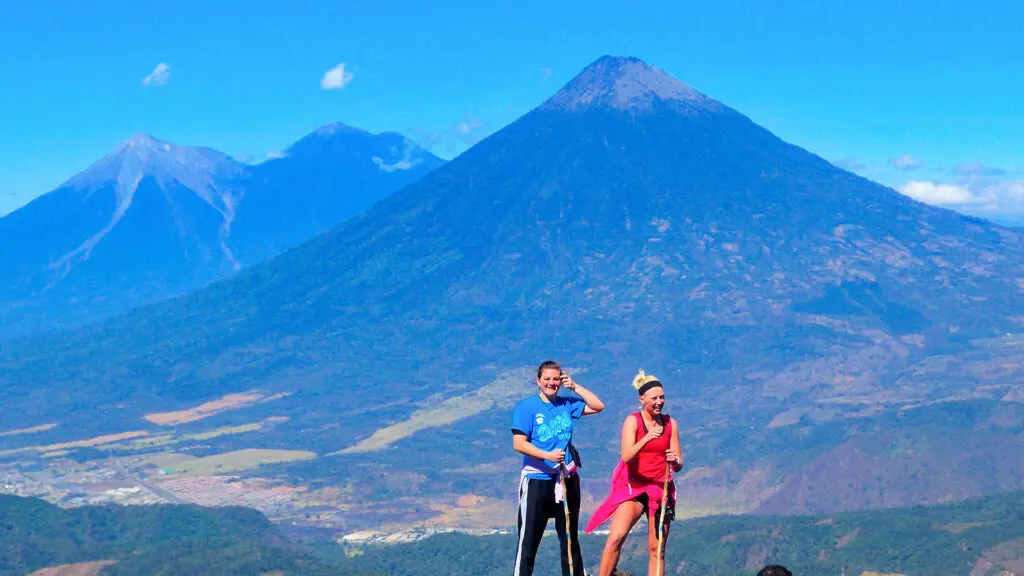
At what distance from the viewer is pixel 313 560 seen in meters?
113

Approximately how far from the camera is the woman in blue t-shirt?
19.8 m

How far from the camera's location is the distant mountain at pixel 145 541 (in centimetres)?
10800

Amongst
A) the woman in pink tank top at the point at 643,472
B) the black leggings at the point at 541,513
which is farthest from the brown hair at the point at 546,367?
the black leggings at the point at 541,513

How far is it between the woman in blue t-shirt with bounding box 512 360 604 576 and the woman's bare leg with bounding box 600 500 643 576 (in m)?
0.62

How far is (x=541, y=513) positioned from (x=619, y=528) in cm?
136

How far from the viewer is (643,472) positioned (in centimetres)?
1956

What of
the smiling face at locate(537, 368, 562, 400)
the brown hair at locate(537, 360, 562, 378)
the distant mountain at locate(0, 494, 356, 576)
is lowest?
the distant mountain at locate(0, 494, 356, 576)

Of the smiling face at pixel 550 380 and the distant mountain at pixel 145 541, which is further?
the distant mountain at pixel 145 541

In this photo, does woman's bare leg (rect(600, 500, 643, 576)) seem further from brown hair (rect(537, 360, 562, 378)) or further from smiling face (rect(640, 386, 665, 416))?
brown hair (rect(537, 360, 562, 378))

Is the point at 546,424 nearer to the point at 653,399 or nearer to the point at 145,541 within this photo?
the point at 653,399

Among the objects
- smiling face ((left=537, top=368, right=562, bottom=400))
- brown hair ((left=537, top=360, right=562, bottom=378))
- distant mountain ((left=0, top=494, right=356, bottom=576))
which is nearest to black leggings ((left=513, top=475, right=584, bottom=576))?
smiling face ((left=537, top=368, right=562, bottom=400))

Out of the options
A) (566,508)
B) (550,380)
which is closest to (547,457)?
(566,508)

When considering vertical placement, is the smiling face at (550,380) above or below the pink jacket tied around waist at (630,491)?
above

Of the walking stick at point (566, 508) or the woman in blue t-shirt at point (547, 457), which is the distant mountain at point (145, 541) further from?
the walking stick at point (566, 508)
